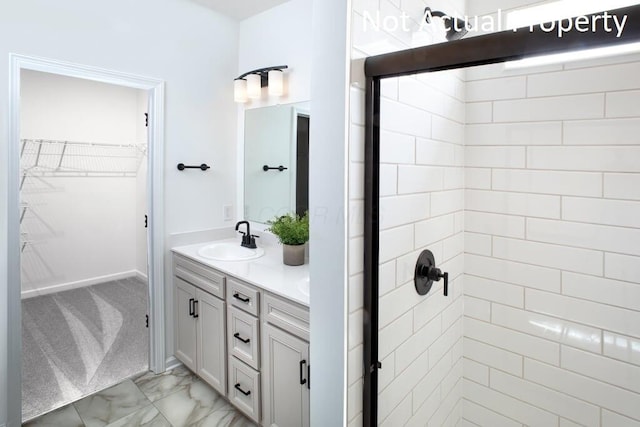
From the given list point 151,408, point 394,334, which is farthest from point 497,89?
point 151,408

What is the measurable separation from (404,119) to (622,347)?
1.14m

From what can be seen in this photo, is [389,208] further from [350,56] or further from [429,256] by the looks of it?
[350,56]

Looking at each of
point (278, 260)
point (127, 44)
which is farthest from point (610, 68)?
point (127, 44)

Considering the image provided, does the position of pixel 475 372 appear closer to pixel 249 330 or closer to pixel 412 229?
pixel 412 229

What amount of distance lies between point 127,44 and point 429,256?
7.28ft

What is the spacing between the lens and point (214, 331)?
2.15 m

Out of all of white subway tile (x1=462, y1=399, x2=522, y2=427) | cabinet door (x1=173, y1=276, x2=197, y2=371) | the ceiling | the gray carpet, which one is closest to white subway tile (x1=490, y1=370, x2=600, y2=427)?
white subway tile (x1=462, y1=399, x2=522, y2=427)

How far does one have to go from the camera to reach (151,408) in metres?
2.12

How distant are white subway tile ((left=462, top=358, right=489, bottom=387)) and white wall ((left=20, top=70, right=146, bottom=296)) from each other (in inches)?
155

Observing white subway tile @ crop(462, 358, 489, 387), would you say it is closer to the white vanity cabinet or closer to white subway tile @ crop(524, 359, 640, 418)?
white subway tile @ crop(524, 359, 640, 418)

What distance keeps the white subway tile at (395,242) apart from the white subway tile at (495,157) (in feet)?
1.81

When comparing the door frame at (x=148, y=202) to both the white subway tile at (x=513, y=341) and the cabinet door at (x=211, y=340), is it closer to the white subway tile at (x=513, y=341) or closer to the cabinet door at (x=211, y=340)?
the cabinet door at (x=211, y=340)

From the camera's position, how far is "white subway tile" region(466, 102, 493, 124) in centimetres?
148

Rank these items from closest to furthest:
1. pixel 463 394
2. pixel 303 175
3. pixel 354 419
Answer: pixel 354 419 < pixel 463 394 < pixel 303 175
